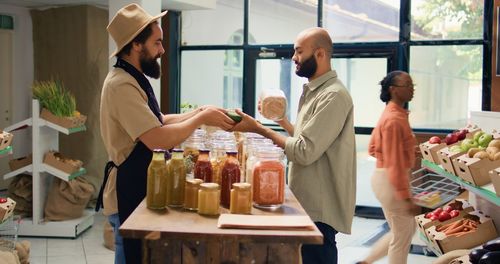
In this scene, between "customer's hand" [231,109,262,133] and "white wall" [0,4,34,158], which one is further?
"white wall" [0,4,34,158]

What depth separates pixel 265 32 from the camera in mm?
6961

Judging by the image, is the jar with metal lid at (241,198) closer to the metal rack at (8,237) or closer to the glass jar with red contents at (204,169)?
the glass jar with red contents at (204,169)

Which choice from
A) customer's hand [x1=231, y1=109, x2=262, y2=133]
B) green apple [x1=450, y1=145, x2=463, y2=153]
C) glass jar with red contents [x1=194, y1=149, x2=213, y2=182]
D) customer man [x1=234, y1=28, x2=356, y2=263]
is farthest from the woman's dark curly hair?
glass jar with red contents [x1=194, y1=149, x2=213, y2=182]

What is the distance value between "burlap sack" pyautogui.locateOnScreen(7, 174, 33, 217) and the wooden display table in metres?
4.14

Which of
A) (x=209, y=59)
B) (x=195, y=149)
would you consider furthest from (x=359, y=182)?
(x=195, y=149)

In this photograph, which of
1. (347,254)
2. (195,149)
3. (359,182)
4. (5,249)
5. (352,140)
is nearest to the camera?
(195,149)

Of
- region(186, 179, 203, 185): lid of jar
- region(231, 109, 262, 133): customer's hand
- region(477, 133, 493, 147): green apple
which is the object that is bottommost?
region(186, 179, 203, 185): lid of jar

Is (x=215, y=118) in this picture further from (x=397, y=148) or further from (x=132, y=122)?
(x=397, y=148)

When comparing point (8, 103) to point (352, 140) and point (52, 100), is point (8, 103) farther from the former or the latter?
point (352, 140)

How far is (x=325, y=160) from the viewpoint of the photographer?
2740mm

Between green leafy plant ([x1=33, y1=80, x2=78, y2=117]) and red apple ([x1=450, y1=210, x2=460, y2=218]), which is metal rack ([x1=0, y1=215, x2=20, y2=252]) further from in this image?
red apple ([x1=450, y1=210, x2=460, y2=218])

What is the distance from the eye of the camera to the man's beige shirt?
2316 mm

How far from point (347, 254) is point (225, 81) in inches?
122

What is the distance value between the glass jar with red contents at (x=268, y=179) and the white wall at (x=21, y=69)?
19.8ft
